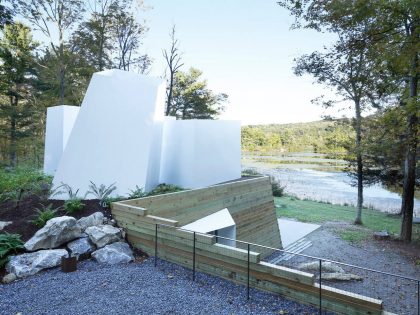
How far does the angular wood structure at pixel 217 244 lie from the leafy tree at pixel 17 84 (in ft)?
47.6

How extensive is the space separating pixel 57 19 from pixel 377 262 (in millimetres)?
16905

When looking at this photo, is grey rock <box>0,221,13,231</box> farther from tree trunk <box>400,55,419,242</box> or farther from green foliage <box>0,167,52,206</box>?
tree trunk <box>400,55,419,242</box>

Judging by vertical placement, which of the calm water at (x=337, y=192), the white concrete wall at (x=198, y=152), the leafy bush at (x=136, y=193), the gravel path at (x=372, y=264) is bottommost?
the calm water at (x=337, y=192)

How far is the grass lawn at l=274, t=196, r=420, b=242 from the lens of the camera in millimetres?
10672

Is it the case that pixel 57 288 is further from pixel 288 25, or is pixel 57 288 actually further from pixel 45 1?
pixel 45 1

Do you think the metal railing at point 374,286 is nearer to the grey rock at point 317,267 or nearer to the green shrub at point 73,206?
the grey rock at point 317,267

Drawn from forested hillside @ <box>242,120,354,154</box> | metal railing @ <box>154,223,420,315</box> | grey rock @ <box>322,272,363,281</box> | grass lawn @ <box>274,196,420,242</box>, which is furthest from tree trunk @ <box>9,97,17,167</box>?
forested hillside @ <box>242,120,354,154</box>

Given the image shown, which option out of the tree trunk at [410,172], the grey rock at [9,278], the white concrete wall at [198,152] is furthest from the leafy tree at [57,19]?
the tree trunk at [410,172]

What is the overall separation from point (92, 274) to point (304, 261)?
2.95 m

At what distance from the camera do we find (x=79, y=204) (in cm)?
546

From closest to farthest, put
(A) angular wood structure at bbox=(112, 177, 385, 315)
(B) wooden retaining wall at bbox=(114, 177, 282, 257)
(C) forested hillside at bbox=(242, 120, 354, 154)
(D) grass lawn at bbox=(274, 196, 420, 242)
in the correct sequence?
1. (A) angular wood structure at bbox=(112, 177, 385, 315)
2. (B) wooden retaining wall at bbox=(114, 177, 282, 257)
3. (D) grass lawn at bbox=(274, 196, 420, 242)
4. (C) forested hillside at bbox=(242, 120, 354, 154)

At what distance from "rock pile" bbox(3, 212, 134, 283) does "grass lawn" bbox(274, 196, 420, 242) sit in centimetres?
856

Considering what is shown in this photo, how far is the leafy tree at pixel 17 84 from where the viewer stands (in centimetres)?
1604

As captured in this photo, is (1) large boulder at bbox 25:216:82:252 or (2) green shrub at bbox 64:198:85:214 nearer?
(1) large boulder at bbox 25:216:82:252
